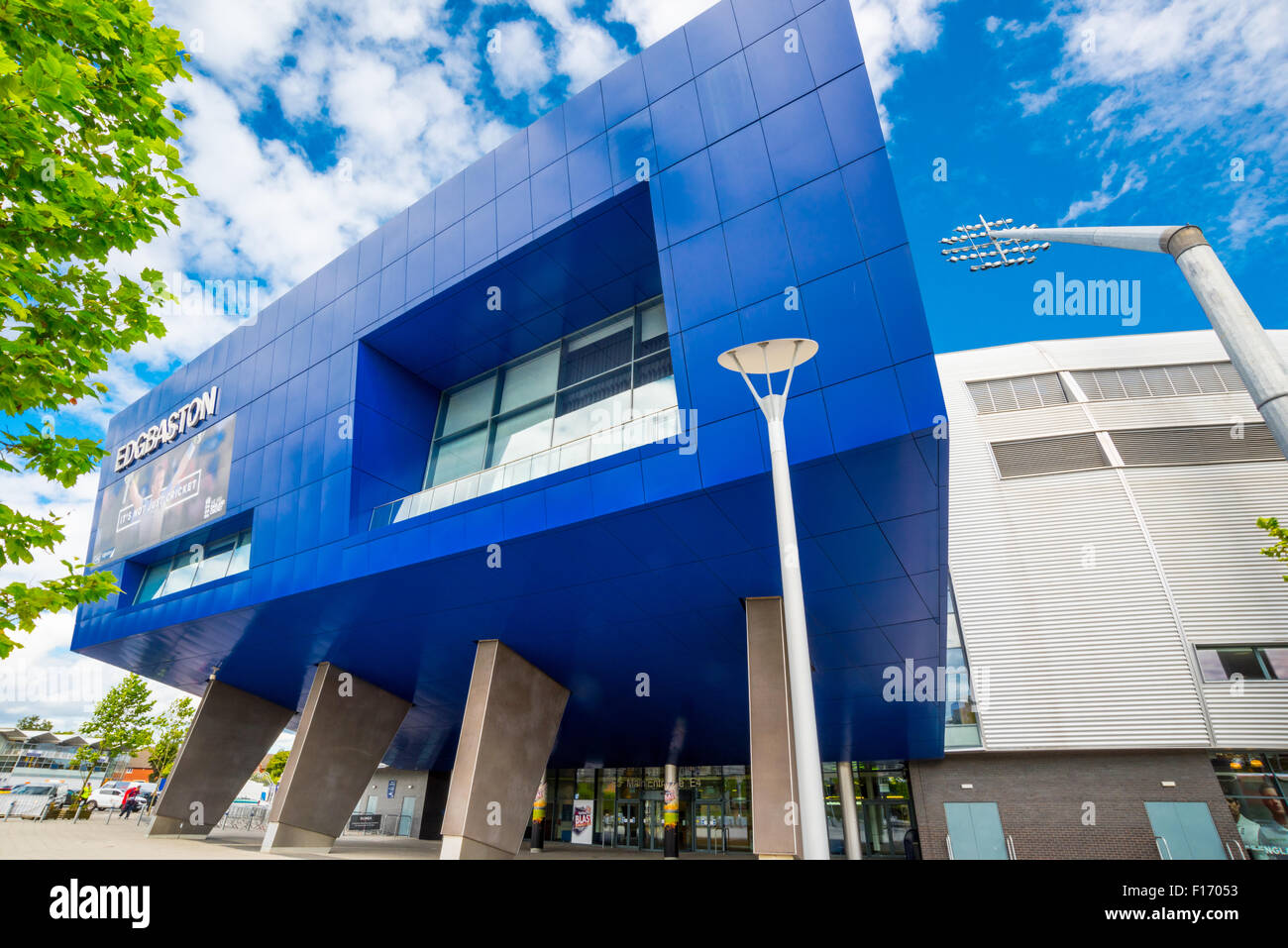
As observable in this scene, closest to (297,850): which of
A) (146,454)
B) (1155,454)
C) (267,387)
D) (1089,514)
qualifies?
(267,387)

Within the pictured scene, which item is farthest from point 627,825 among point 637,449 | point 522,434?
point 637,449

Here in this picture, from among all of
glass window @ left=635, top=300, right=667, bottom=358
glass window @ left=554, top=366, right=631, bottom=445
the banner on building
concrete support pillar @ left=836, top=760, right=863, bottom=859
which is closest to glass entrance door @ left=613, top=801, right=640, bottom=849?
concrete support pillar @ left=836, top=760, right=863, bottom=859

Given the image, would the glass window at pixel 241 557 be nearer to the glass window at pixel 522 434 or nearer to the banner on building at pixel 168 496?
the banner on building at pixel 168 496

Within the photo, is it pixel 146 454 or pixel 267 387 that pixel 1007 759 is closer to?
pixel 267 387

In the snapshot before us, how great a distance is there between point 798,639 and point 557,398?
11.7 meters

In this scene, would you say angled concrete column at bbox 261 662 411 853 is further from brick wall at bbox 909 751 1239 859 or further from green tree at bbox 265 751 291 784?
green tree at bbox 265 751 291 784

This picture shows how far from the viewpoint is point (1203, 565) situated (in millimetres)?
24953

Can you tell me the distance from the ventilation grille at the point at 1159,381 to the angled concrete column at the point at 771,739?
25.9 meters

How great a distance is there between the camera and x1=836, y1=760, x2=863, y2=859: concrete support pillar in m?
27.7

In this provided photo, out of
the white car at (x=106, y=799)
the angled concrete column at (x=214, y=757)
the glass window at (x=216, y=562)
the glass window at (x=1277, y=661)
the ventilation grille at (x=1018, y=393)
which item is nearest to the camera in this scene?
the glass window at (x=216, y=562)

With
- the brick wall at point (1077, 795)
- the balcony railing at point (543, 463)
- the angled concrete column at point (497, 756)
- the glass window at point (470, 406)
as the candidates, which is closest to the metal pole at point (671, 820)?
the brick wall at point (1077, 795)

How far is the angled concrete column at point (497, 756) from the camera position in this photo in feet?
47.3

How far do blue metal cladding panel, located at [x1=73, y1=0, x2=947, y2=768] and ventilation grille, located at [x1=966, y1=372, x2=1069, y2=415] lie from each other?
55.6 ft
